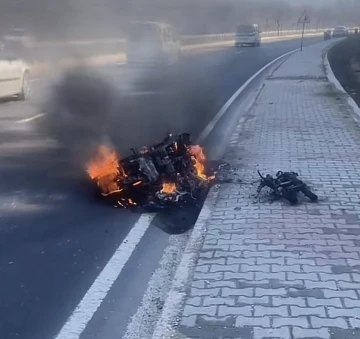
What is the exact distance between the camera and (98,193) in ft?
21.9

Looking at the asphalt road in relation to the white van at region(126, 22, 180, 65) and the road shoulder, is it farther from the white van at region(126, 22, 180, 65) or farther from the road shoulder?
the white van at region(126, 22, 180, 65)

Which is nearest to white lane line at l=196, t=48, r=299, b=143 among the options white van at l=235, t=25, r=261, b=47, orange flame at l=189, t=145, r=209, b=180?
orange flame at l=189, t=145, r=209, b=180

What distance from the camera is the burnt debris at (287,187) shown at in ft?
20.2

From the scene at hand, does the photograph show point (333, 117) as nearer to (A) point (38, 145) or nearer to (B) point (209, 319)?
(A) point (38, 145)

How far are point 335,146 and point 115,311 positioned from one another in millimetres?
5691

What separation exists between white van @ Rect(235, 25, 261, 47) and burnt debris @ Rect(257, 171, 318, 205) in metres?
40.4

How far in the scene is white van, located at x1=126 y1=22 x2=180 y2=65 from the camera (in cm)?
2262

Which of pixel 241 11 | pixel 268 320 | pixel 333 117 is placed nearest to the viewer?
pixel 268 320

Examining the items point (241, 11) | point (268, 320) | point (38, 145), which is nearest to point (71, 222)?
point (268, 320)

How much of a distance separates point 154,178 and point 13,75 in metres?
9.82

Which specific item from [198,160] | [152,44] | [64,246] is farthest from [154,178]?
[152,44]

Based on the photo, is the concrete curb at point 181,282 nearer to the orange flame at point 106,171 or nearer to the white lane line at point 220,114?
the orange flame at point 106,171

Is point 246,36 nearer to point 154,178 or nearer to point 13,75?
point 13,75

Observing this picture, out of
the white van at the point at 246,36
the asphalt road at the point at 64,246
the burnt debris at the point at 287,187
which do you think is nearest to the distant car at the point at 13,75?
the asphalt road at the point at 64,246
